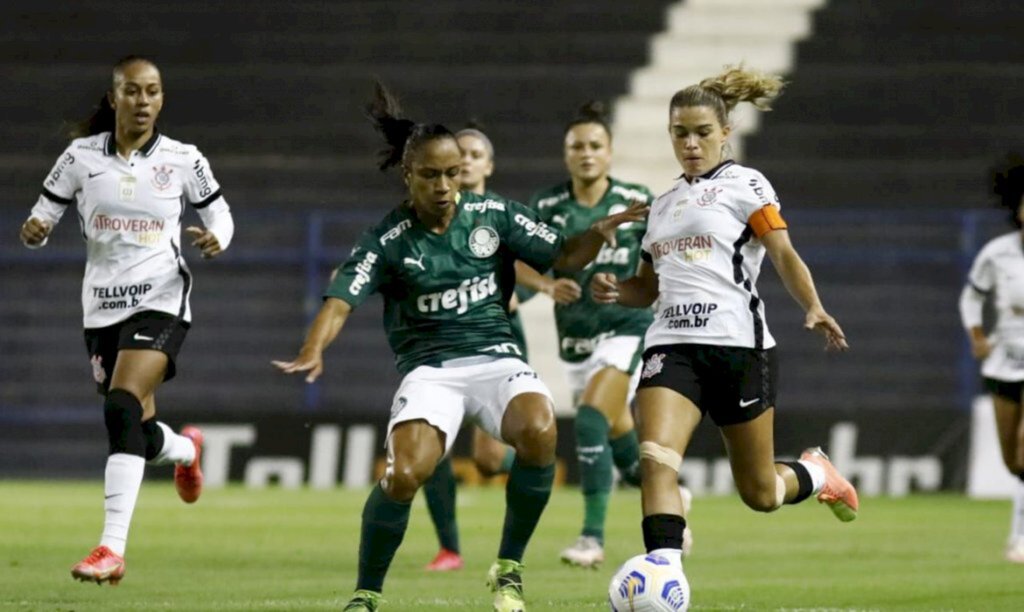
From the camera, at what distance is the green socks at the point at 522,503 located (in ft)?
25.8

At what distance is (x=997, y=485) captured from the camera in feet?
58.6

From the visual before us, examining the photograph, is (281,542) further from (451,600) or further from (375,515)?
(375,515)

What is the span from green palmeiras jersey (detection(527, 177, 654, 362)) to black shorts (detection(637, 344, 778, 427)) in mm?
3652

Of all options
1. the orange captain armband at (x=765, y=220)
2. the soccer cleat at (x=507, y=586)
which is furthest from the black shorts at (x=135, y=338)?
the orange captain armband at (x=765, y=220)

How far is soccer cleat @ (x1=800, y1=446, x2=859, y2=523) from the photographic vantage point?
882cm

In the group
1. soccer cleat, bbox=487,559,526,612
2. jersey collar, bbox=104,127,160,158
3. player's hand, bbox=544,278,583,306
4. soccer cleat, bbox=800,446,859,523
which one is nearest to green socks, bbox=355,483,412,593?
soccer cleat, bbox=487,559,526,612

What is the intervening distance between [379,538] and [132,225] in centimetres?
260

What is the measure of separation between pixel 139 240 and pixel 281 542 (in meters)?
3.40

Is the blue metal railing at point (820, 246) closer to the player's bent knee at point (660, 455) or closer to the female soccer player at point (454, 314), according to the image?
the female soccer player at point (454, 314)

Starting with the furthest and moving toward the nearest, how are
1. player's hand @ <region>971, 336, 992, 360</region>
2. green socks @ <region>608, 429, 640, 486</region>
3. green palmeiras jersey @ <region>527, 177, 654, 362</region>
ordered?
1. player's hand @ <region>971, 336, 992, 360</region>
2. green socks @ <region>608, 429, 640, 486</region>
3. green palmeiras jersey @ <region>527, 177, 654, 362</region>

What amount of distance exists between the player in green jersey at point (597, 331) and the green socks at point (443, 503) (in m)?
0.69

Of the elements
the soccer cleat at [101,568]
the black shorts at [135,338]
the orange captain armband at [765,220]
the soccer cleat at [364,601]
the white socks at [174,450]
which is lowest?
the soccer cleat at [364,601]

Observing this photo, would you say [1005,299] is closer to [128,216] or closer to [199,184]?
[199,184]

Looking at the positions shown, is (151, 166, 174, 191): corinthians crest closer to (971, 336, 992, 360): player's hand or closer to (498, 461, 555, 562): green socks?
(498, 461, 555, 562): green socks
